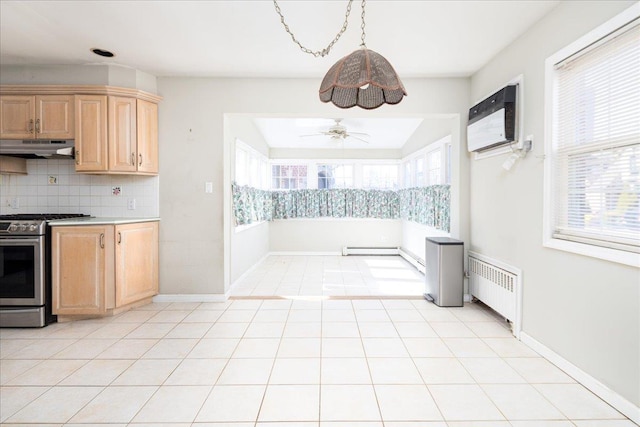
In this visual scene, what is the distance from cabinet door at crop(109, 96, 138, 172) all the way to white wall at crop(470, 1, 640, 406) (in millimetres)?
3684

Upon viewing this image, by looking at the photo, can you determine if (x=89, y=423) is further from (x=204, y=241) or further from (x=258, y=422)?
(x=204, y=241)

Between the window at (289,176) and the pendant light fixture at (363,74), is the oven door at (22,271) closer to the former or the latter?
the pendant light fixture at (363,74)

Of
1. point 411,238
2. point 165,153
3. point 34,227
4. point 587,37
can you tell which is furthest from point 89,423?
point 411,238

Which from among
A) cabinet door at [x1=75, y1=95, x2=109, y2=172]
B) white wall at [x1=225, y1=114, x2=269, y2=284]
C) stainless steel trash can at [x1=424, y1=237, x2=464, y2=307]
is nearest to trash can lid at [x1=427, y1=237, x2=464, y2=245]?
stainless steel trash can at [x1=424, y1=237, x2=464, y2=307]

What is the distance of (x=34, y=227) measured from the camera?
113 inches

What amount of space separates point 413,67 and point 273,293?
306cm

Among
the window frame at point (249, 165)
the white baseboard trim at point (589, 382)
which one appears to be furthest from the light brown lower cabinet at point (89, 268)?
the white baseboard trim at point (589, 382)

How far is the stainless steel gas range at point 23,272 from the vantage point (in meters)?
2.87

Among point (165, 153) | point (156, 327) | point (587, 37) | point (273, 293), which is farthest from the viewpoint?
point (273, 293)

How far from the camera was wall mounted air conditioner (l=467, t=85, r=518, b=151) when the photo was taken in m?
2.64

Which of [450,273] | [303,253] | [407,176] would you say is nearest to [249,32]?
[450,273]

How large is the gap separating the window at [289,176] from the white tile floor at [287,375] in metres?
4.00

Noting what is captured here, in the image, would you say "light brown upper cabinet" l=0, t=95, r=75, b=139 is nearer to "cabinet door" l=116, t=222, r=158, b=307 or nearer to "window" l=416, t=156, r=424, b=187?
"cabinet door" l=116, t=222, r=158, b=307

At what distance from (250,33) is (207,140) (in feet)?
4.47
